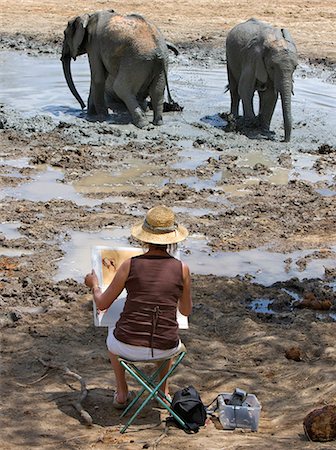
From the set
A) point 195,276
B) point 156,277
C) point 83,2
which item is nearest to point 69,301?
point 195,276

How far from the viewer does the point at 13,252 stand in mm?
8586

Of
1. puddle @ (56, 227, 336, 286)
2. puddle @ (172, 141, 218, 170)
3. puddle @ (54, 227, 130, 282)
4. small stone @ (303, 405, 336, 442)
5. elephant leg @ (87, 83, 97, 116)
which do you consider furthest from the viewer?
elephant leg @ (87, 83, 97, 116)

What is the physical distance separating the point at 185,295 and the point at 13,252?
3671mm

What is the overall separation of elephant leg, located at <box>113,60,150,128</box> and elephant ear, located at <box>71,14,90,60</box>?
3.43 feet

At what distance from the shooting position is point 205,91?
59.7ft

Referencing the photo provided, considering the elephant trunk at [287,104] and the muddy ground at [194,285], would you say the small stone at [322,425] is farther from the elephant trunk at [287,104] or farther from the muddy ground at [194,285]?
the elephant trunk at [287,104]

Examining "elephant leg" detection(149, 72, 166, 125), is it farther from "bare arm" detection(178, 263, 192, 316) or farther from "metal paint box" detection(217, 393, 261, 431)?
"metal paint box" detection(217, 393, 261, 431)

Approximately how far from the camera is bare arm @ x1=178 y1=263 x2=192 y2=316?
521 cm

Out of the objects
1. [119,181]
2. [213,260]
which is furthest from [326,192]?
[213,260]

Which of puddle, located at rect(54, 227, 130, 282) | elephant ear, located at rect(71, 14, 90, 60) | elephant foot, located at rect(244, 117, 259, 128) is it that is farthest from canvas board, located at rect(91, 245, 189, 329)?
elephant ear, located at rect(71, 14, 90, 60)

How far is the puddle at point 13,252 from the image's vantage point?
28.0 feet

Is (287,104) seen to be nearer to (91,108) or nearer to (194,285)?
(91,108)

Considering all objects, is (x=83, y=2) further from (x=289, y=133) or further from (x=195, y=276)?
(x=195, y=276)

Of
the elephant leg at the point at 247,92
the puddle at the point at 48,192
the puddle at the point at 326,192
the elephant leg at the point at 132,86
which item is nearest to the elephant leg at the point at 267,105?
the elephant leg at the point at 247,92
